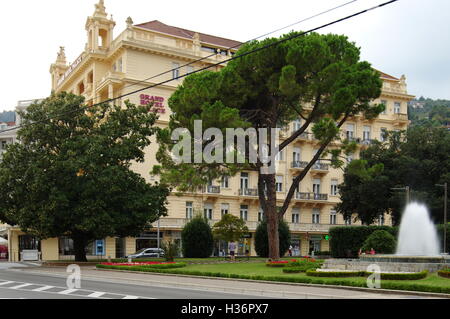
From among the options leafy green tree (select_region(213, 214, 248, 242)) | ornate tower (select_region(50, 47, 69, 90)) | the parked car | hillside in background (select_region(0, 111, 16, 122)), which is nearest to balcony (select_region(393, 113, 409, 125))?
leafy green tree (select_region(213, 214, 248, 242))

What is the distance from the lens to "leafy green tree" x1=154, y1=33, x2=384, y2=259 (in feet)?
105

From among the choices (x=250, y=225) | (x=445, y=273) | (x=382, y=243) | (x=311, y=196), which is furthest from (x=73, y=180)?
(x=311, y=196)

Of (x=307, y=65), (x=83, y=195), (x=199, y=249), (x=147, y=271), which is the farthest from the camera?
(x=199, y=249)

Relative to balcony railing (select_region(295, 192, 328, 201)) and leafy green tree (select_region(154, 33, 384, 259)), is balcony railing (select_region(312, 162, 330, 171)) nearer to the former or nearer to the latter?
balcony railing (select_region(295, 192, 328, 201))

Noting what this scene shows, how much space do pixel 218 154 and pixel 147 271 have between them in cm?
794

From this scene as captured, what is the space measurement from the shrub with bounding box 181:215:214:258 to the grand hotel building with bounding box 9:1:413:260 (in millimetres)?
6621

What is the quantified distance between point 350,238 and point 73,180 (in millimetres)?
21271

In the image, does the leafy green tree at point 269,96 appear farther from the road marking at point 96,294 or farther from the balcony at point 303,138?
the balcony at point 303,138

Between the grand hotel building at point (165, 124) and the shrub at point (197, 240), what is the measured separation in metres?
6.62

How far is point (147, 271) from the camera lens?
2902 centimetres

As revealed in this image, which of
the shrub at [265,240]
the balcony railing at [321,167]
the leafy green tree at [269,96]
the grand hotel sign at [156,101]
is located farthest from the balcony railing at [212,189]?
the leafy green tree at [269,96]

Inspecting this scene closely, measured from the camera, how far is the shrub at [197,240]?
148 ft
